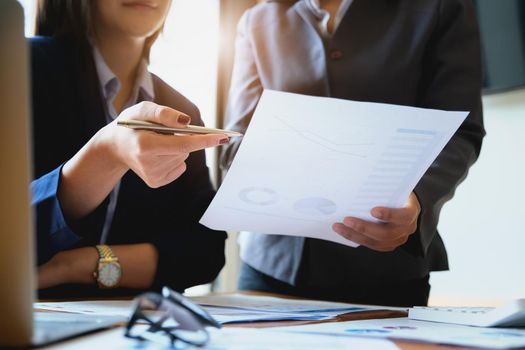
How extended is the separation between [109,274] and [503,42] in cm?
186

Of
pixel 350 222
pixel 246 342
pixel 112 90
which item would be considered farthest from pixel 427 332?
pixel 112 90

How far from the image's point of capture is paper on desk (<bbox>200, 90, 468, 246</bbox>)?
0.76 meters

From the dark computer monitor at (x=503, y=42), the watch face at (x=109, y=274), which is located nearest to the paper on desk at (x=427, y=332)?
the watch face at (x=109, y=274)

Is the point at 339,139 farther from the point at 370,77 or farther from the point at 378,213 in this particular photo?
the point at 370,77

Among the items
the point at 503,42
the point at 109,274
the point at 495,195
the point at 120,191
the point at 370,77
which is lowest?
the point at 495,195

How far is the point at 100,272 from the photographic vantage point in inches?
38.2

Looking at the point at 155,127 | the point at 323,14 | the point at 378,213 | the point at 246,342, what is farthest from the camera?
the point at 323,14

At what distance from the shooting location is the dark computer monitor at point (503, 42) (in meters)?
2.22

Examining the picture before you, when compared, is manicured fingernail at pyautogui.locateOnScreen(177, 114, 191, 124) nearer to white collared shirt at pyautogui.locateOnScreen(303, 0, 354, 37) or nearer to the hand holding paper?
the hand holding paper

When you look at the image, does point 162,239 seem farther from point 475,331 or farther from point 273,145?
point 475,331

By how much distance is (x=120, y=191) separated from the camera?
1112 millimetres

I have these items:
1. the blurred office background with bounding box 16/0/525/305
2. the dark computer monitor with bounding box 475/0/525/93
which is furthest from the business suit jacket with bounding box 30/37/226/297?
the dark computer monitor with bounding box 475/0/525/93

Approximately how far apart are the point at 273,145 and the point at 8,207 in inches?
15.7

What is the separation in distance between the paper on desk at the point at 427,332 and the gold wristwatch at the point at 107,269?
429 millimetres
